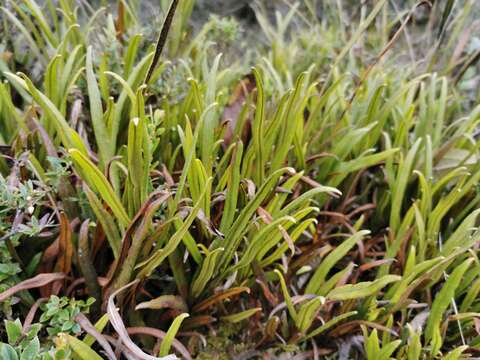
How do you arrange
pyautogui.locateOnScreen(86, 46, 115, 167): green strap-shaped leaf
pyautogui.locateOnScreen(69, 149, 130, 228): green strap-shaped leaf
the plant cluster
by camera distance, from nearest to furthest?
pyautogui.locateOnScreen(69, 149, 130, 228): green strap-shaped leaf
the plant cluster
pyautogui.locateOnScreen(86, 46, 115, 167): green strap-shaped leaf

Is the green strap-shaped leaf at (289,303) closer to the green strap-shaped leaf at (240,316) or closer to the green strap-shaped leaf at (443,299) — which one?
the green strap-shaped leaf at (240,316)

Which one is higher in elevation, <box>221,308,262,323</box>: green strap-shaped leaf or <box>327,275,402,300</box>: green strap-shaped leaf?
<box>327,275,402,300</box>: green strap-shaped leaf

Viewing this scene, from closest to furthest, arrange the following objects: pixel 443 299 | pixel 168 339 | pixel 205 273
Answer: pixel 168 339, pixel 205 273, pixel 443 299

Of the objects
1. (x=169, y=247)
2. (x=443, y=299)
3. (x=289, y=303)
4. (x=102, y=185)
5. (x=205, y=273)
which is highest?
(x=102, y=185)

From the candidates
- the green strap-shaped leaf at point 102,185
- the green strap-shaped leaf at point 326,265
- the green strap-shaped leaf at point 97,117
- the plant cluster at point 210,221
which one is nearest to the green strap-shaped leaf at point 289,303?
the plant cluster at point 210,221

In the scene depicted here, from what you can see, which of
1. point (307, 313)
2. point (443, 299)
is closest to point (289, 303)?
point (307, 313)

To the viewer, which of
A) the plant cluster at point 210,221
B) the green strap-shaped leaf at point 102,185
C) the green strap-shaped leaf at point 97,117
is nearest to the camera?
the green strap-shaped leaf at point 102,185

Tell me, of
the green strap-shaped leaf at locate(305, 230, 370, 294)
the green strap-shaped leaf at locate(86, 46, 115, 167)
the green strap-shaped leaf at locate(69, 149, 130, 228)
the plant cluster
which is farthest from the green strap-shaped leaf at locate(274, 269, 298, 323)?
the green strap-shaped leaf at locate(86, 46, 115, 167)

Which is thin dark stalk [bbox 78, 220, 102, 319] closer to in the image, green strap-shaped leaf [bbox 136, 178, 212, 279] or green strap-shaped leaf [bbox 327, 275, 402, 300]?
green strap-shaped leaf [bbox 136, 178, 212, 279]

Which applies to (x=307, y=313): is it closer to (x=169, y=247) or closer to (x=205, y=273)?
(x=205, y=273)

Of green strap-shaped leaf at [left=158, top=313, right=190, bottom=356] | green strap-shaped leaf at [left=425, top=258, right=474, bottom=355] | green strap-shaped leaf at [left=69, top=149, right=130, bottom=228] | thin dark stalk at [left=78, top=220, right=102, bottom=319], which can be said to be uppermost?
green strap-shaped leaf at [left=69, top=149, right=130, bottom=228]

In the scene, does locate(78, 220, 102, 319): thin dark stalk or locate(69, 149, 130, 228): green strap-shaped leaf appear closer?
locate(69, 149, 130, 228): green strap-shaped leaf

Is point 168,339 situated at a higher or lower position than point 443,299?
higher

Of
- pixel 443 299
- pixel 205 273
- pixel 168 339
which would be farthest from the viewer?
pixel 443 299
